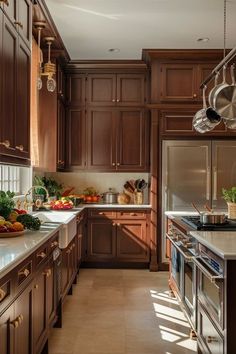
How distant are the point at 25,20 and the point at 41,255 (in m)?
1.88

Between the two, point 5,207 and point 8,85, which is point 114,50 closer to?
point 8,85

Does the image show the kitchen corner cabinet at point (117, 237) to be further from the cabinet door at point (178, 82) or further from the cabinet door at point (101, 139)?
the cabinet door at point (178, 82)

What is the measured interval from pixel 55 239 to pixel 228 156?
304cm

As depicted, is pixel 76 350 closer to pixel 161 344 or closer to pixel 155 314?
pixel 161 344

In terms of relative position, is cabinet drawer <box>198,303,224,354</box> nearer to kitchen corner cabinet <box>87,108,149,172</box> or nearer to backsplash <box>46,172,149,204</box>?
kitchen corner cabinet <box>87,108,149,172</box>

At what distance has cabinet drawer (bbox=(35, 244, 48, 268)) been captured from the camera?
2.44 m

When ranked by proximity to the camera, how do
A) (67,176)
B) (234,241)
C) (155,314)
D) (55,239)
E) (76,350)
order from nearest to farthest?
(234,241) → (76,350) → (55,239) → (155,314) → (67,176)

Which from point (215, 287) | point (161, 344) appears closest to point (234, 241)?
point (215, 287)

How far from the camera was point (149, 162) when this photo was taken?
5.81m

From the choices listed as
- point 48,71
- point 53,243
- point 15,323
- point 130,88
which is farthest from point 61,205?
point 15,323

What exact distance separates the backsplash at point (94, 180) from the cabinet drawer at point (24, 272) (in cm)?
397

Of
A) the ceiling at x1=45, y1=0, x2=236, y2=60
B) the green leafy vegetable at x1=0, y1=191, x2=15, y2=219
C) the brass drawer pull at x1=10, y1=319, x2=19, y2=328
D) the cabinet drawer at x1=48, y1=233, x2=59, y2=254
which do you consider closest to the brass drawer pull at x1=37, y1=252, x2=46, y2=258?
the cabinet drawer at x1=48, y1=233, x2=59, y2=254

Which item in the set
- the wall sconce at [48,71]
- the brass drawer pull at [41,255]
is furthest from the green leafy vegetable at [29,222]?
the wall sconce at [48,71]

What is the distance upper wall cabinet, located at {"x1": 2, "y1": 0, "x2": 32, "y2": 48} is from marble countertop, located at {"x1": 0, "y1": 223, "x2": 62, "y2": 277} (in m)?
1.44
